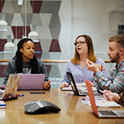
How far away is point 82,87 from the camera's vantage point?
2719 mm

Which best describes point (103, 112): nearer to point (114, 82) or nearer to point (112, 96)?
point (112, 96)

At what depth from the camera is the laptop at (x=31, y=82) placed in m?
2.66

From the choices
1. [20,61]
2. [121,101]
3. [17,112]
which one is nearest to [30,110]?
[17,112]

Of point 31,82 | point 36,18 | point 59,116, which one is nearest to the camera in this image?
point 59,116

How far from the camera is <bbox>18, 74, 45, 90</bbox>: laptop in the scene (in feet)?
8.73

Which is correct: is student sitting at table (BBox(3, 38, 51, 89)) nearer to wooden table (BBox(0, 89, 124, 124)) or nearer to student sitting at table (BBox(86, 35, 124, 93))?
student sitting at table (BBox(86, 35, 124, 93))

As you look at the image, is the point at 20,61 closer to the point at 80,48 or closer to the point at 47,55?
the point at 80,48

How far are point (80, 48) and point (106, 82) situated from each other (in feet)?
4.08

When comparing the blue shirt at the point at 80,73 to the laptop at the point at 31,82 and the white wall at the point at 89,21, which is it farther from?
the white wall at the point at 89,21

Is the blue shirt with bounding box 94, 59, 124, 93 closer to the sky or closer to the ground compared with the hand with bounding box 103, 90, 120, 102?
closer to the sky

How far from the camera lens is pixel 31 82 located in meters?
2.69

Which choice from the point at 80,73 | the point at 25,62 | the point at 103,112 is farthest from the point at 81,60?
the point at 103,112

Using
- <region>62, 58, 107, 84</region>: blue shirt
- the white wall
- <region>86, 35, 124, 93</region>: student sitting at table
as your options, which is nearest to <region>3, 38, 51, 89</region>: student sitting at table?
<region>62, 58, 107, 84</region>: blue shirt

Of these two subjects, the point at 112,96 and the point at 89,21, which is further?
the point at 89,21
